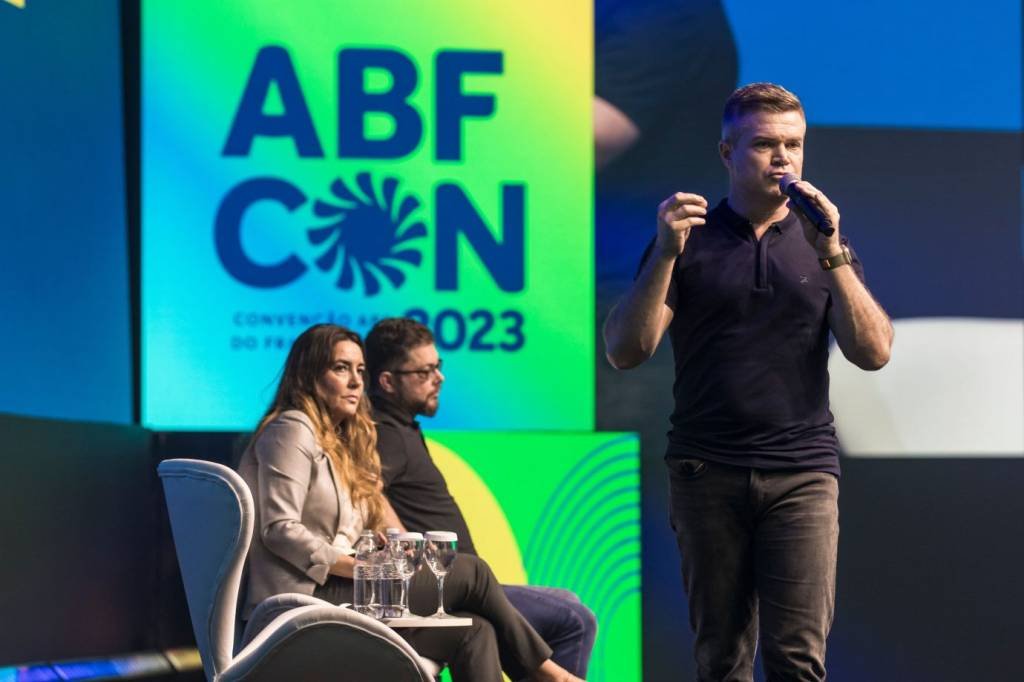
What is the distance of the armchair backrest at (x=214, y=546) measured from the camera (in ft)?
9.06

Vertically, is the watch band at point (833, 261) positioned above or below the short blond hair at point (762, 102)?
below

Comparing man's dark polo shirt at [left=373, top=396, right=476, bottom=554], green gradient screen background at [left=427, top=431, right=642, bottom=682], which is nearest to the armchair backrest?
man's dark polo shirt at [left=373, top=396, right=476, bottom=554]

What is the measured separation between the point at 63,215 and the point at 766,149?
8.44 ft

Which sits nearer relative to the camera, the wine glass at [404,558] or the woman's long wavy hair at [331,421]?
the wine glass at [404,558]

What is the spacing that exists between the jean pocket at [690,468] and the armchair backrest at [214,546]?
2.76ft

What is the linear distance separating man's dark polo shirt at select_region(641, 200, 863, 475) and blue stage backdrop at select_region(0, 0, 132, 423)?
7.25 feet

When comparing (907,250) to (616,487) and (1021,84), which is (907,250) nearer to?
(1021,84)

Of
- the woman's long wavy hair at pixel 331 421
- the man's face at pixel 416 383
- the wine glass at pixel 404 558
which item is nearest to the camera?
the wine glass at pixel 404 558

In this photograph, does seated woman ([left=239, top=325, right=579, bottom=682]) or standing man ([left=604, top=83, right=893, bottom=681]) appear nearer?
standing man ([left=604, top=83, right=893, bottom=681])

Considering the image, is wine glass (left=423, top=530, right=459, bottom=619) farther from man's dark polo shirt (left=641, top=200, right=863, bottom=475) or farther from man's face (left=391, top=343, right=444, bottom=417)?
man's face (left=391, top=343, right=444, bottom=417)

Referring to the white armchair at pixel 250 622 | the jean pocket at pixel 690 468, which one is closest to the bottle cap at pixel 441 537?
the white armchair at pixel 250 622

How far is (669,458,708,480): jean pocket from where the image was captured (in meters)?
2.54

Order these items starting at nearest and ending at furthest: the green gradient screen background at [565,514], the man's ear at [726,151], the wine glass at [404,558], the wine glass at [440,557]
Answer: the man's ear at [726,151], the wine glass at [404,558], the wine glass at [440,557], the green gradient screen background at [565,514]

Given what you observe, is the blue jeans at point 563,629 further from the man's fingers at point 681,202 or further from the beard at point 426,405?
the man's fingers at point 681,202
